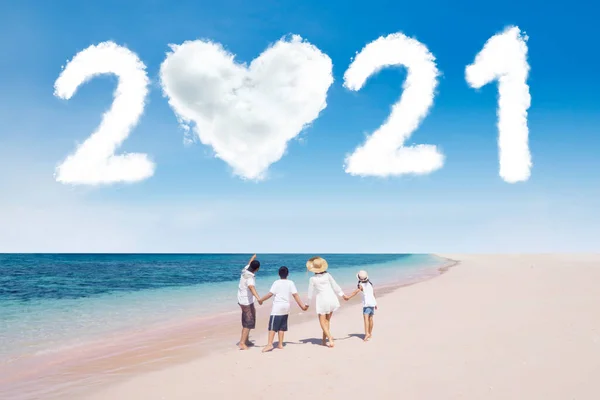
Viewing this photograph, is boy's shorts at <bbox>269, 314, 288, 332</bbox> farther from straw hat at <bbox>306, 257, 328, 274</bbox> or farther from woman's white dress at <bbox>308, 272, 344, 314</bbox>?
straw hat at <bbox>306, 257, 328, 274</bbox>

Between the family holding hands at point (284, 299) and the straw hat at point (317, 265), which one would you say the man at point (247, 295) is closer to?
the family holding hands at point (284, 299)

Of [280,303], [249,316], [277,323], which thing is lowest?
[277,323]

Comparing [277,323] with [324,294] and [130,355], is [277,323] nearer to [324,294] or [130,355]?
[324,294]

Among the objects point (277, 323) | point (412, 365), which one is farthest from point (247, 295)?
point (412, 365)

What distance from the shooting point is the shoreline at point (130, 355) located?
798cm

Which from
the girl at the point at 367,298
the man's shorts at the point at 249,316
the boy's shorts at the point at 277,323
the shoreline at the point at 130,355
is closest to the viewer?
the shoreline at the point at 130,355

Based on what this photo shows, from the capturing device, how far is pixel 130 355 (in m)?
10.2

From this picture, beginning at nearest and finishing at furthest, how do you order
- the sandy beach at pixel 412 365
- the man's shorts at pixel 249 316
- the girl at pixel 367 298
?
the sandy beach at pixel 412 365, the man's shorts at pixel 249 316, the girl at pixel 367 298

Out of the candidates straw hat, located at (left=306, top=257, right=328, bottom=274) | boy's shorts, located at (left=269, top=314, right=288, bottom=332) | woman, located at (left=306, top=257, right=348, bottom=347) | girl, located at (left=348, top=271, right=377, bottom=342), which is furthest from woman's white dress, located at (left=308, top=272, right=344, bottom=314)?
boy's shorts, located at (left=269, top=314, right=288, bottom=332)

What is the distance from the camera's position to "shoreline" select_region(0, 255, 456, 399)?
7984 mm

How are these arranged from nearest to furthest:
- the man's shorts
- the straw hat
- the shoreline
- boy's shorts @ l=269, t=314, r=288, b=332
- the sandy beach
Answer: the sandy beach < the shoreline < boy's shorts @ l=269, t=314, r=288, b=332 < the man's shorts < the straw hat

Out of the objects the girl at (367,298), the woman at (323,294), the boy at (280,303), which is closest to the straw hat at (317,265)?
the woman at (323,294)

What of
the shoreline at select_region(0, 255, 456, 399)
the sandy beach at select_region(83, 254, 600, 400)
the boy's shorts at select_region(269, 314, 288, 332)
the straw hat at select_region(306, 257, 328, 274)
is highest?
the straw hat at select_region(306, 257, 328, 274)

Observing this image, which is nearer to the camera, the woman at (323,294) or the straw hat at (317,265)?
the woman at (323,294)
